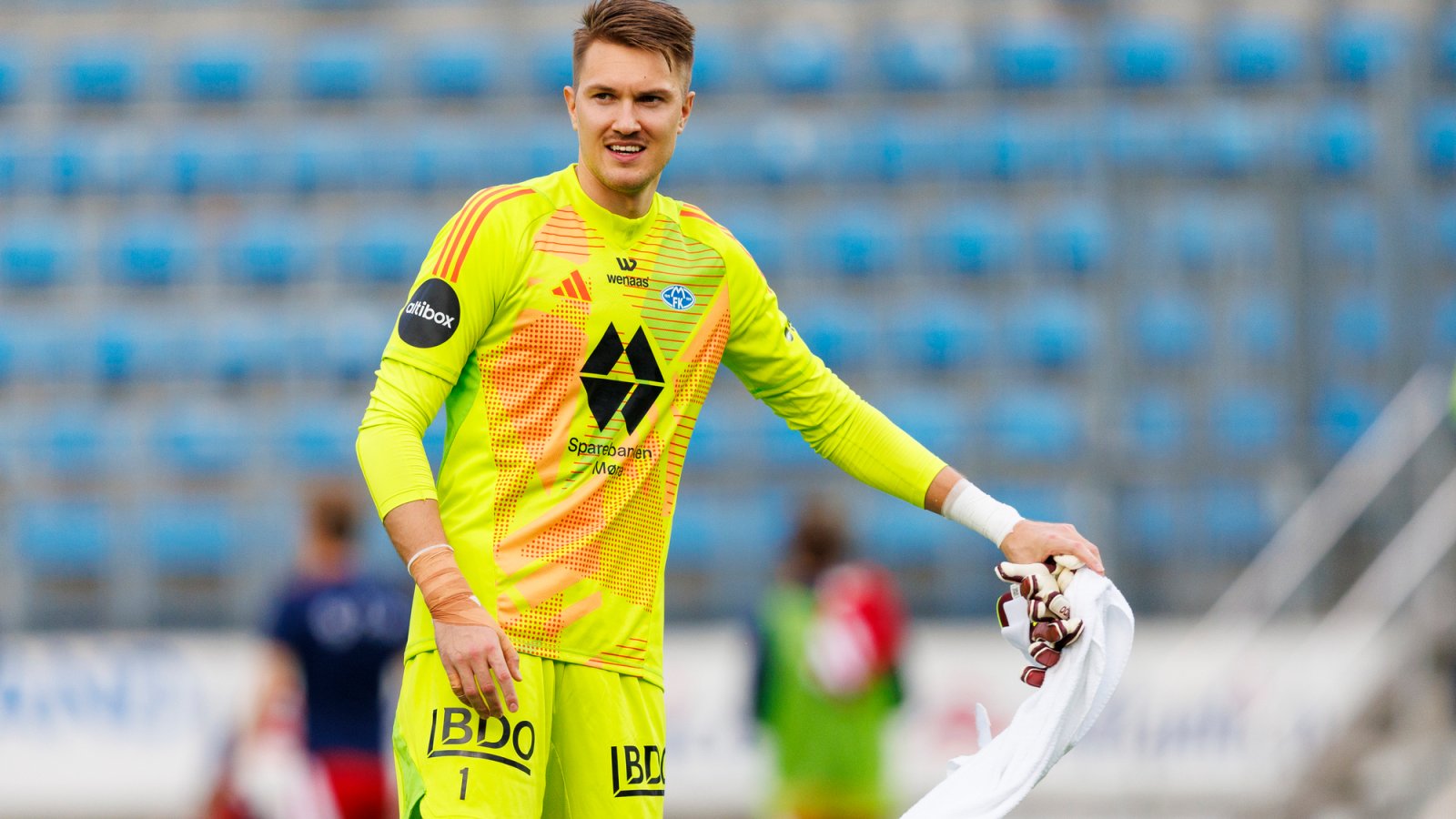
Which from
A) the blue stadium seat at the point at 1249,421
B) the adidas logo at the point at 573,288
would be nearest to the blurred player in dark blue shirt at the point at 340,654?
the adidas logo at the point at 573,288

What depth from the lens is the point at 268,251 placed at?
15.0m

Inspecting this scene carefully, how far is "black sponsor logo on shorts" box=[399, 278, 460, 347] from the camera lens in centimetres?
360

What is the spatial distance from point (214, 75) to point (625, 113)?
40.6 feet

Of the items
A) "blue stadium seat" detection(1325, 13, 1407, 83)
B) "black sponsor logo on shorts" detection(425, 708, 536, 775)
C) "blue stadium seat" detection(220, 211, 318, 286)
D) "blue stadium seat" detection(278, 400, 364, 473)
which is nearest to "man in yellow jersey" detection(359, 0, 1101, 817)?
"black sponsor logo on shorts" detection(425, 708, 536, 775)

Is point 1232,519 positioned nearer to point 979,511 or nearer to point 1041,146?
point 1041,146

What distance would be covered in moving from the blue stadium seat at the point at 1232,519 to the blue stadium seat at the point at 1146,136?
8.50 feet

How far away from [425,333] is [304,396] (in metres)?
11.4

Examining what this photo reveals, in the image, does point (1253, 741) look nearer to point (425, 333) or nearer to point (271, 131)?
point (271, 131)

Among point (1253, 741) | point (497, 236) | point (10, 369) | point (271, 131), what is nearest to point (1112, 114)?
point (1253, 741)

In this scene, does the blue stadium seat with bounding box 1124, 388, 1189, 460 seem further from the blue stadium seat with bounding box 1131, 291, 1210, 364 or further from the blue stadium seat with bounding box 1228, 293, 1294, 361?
the blue stadium seat with bounding box 1228, 293, 1294, 361

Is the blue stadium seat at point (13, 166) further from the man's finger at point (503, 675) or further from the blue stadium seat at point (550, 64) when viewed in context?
the man's finger at point (503, 675)

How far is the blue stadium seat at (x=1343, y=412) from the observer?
14.3 meters

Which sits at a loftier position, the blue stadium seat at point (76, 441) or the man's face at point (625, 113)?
the blue stadium seat at point (76, 441)

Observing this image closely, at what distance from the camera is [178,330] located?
14766 millimetres
